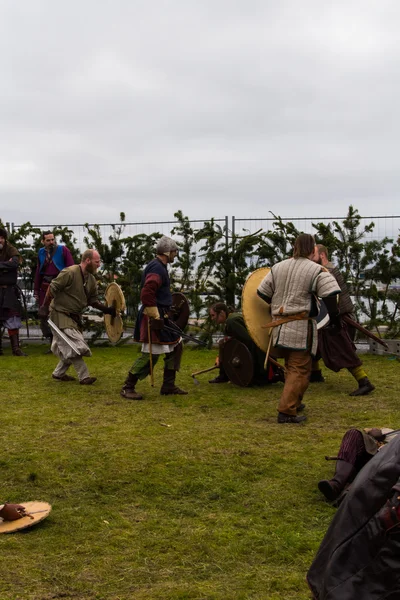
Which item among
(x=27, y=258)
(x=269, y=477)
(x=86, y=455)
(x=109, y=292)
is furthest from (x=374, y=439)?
(x=27, y=258)

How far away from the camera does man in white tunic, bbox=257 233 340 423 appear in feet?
22.0

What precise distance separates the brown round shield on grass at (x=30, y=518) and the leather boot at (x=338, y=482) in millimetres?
1657

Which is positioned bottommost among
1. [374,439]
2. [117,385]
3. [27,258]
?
[117,385]

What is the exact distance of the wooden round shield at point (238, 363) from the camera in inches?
342

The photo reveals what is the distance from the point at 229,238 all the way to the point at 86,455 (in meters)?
7.13

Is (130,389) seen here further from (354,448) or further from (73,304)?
(354,448)

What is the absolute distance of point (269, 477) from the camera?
5180mm

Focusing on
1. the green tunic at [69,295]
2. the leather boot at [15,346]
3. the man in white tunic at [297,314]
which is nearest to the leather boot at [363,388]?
the man in white tunic at [297,314]

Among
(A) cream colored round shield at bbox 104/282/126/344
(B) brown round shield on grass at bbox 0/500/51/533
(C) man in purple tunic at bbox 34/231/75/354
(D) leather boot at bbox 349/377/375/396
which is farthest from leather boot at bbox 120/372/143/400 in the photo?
(C) man in purple tunic at bbox 34/231/75/354

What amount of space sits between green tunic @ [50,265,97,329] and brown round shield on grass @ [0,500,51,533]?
4.51 metres

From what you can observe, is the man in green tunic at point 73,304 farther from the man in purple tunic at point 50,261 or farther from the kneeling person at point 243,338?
the man in purple tunic at point 50,261

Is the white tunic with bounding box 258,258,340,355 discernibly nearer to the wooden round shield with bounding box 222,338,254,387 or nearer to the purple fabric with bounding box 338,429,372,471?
the wooden round shield with bounding box 222,338,254,387

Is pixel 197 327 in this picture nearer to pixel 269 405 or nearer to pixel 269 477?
pixel 269 405

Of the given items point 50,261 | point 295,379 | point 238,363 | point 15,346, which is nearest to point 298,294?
point 295,379
